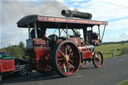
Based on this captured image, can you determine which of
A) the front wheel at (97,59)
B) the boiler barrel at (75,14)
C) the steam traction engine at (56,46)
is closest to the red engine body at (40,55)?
the steam traction engine at (56,46)

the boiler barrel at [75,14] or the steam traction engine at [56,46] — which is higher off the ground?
the boiler barrel at [75,14]

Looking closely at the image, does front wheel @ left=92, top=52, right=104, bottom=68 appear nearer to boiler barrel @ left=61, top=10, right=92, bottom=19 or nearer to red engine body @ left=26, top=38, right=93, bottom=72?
boiler barrel @ left=61, top=10, right=92, bottom=19

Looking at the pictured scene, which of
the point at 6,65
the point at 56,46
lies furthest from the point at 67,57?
the point at 6,65

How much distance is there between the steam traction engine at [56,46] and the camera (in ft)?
24.2

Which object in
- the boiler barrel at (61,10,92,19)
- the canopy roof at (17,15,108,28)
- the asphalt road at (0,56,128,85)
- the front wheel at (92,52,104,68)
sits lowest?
the asphalt road at (0,56,128,85)

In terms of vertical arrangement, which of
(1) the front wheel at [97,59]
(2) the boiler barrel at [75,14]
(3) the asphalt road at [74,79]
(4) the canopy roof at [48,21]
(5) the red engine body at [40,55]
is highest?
(2) the boiler barrel at [75,14]

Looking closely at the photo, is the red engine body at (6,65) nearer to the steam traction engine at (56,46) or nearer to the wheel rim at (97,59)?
the steam traction engine at (56,46)

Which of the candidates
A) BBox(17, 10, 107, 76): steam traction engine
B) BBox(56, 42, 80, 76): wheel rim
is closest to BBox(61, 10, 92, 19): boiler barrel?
BBox(17, 10, 107, 76): steam traction engine

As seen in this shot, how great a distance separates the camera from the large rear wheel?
296 inches

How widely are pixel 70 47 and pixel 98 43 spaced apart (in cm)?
287

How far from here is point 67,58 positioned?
26.3 ft

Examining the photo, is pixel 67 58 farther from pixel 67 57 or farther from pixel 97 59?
pixel 97 59

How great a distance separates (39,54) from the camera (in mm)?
7414

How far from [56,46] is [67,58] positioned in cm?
91
